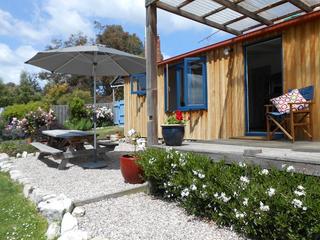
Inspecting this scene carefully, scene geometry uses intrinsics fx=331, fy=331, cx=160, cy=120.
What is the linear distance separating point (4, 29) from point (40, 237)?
34.6 m

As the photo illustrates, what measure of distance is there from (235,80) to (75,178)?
3.79 meters

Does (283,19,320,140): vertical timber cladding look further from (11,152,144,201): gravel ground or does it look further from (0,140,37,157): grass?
(0,140,37,157): grass

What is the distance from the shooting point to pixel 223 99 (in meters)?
7.27

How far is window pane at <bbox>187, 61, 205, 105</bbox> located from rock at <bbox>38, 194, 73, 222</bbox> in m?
4.62

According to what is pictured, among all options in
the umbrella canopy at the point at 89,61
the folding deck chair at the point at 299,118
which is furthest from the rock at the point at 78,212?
the folding deck chair at the point at 299,118

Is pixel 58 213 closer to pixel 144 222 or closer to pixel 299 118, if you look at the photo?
pixel 144 222

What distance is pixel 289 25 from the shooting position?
5844 mm

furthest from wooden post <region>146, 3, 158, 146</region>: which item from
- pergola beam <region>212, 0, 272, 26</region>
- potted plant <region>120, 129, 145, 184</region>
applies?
pergola beam <region>212, 0, 272, 26</region>

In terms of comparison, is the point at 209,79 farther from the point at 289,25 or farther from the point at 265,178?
the point at 265,178

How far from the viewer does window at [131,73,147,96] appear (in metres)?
10.1

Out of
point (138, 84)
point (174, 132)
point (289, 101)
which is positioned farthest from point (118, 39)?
point (174, 132)

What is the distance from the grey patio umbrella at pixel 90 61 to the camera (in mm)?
6293

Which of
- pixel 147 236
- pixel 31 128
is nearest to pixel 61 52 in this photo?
pixel 147 236

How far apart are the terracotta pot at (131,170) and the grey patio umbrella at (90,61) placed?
1.91m
